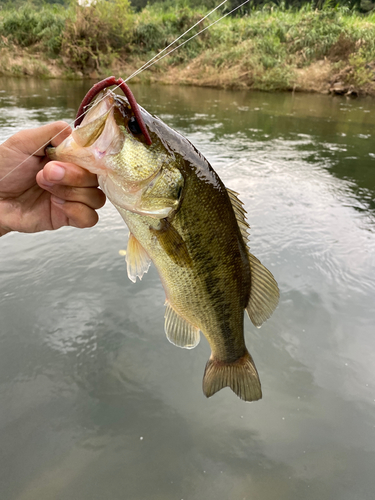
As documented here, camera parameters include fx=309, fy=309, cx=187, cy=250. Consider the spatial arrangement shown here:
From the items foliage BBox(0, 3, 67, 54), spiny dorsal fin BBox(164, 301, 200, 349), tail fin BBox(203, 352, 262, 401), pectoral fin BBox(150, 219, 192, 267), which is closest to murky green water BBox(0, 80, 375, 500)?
tail fin BBox(203, 352, 262, 401)

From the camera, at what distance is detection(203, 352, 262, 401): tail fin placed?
1.72 meters

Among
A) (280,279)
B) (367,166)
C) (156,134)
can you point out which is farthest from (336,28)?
(156,134)

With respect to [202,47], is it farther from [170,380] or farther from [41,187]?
[170,380]

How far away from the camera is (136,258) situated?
1.54m

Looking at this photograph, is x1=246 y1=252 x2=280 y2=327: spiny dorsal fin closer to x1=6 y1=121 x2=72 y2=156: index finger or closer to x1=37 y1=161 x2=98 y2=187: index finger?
x1=37 y1=161 x2=98 y2=187: index finger

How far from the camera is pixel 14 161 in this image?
1.58 meters

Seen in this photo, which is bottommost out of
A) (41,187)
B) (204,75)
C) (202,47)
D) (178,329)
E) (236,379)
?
(236,379)

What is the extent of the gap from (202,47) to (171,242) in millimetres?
22405

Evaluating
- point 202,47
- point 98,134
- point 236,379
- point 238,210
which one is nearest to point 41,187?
point 98,134

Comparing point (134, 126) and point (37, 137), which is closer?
point (134, 126)

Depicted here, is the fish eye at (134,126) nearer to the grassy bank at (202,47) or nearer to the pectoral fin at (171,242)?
the pectoral fin at (171,242)

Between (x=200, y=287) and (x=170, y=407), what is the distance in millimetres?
1020

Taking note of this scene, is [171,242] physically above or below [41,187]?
below

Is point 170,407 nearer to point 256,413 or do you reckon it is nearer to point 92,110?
point 256,413
